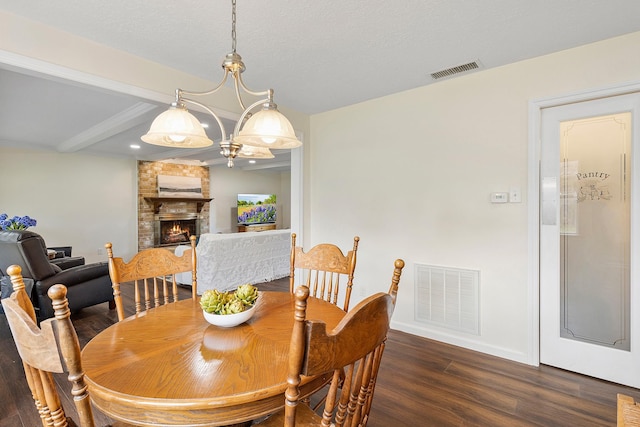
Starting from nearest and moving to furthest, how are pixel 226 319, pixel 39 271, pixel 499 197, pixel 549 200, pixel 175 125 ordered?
pixel 226 319, pixel 175 125, pixel 549 200, pixel 499 197, pixel 39 271

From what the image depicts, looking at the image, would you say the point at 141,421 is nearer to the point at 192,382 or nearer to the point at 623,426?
the point at 192,382

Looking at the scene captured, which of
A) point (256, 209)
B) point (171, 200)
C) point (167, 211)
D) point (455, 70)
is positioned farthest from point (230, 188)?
point (455, 70)

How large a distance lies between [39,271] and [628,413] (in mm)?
4115

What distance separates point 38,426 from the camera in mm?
1806

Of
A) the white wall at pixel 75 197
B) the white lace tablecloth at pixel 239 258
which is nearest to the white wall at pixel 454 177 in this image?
the white lace tablecloth at pixel 239 258

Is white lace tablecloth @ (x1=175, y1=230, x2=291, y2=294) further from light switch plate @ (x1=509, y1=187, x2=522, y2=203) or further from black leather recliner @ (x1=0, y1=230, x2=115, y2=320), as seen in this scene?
light switch plate @ (x1=509, y1=187, x2=522, y2=203)

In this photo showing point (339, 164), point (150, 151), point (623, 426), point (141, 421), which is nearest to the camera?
point (623, 426)

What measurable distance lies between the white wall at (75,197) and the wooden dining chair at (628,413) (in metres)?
7.61

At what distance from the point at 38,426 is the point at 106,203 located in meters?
5.76

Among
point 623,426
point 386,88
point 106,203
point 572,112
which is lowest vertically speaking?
point 623,426

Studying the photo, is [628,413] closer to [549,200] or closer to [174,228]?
[549,200]

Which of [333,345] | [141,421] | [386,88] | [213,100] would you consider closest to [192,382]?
[141,421]

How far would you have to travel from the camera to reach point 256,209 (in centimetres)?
920

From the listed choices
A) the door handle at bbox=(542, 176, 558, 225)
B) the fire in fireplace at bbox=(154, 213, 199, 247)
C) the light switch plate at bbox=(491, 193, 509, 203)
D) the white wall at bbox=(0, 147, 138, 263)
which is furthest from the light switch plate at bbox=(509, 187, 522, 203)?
the white wall at bbox=(0, 147, 138, 263)
